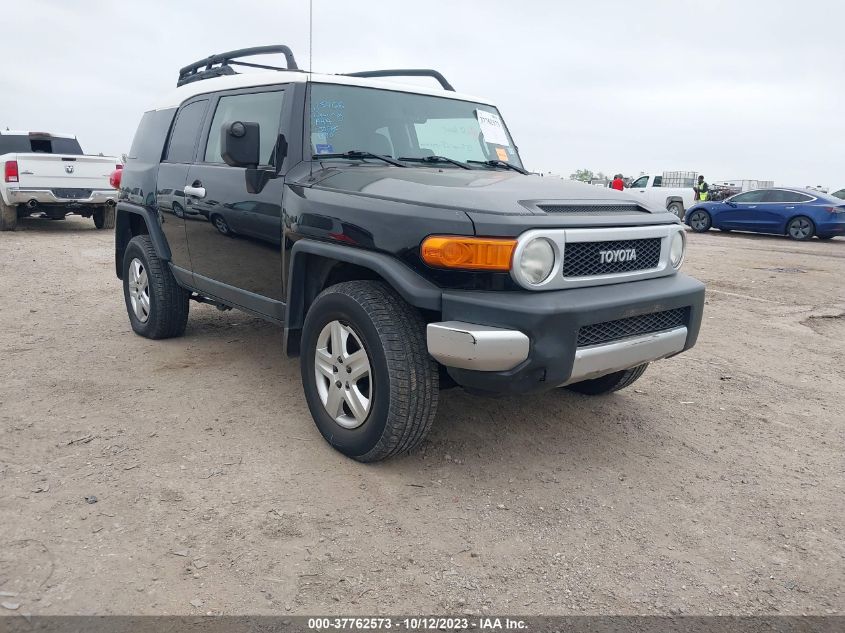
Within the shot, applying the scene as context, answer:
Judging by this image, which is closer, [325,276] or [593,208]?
[593,208]

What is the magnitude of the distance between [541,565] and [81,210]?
13.1 m

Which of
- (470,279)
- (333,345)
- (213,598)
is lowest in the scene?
(213,598)

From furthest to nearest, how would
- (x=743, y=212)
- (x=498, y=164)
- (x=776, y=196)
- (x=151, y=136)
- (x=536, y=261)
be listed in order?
(x=743, y=212), (x=776, y=196), (x=151, y=136), (x=498, y=164), (x=536, y=261)

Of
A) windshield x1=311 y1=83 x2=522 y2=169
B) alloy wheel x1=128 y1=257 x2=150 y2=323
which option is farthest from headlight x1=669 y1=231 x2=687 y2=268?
alloy wheel x1=128 y1=257 x2=150 y2=323

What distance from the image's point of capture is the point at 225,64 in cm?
519

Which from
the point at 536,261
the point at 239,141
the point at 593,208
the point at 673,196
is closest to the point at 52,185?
the point at 239,141

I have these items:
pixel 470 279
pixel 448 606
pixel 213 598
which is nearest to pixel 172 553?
pixel 213 598

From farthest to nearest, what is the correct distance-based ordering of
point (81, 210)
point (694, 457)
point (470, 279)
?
point (81, 210)
point (694, 457)
point (470, 279)

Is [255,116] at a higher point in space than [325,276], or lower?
higher

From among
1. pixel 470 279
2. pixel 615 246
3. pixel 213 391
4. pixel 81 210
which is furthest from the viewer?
pixel 81 210

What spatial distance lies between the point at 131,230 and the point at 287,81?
104 inches

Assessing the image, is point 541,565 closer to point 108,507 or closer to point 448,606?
point 448,606

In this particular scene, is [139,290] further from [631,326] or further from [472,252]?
[631,326]

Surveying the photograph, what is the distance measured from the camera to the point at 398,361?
293cm
